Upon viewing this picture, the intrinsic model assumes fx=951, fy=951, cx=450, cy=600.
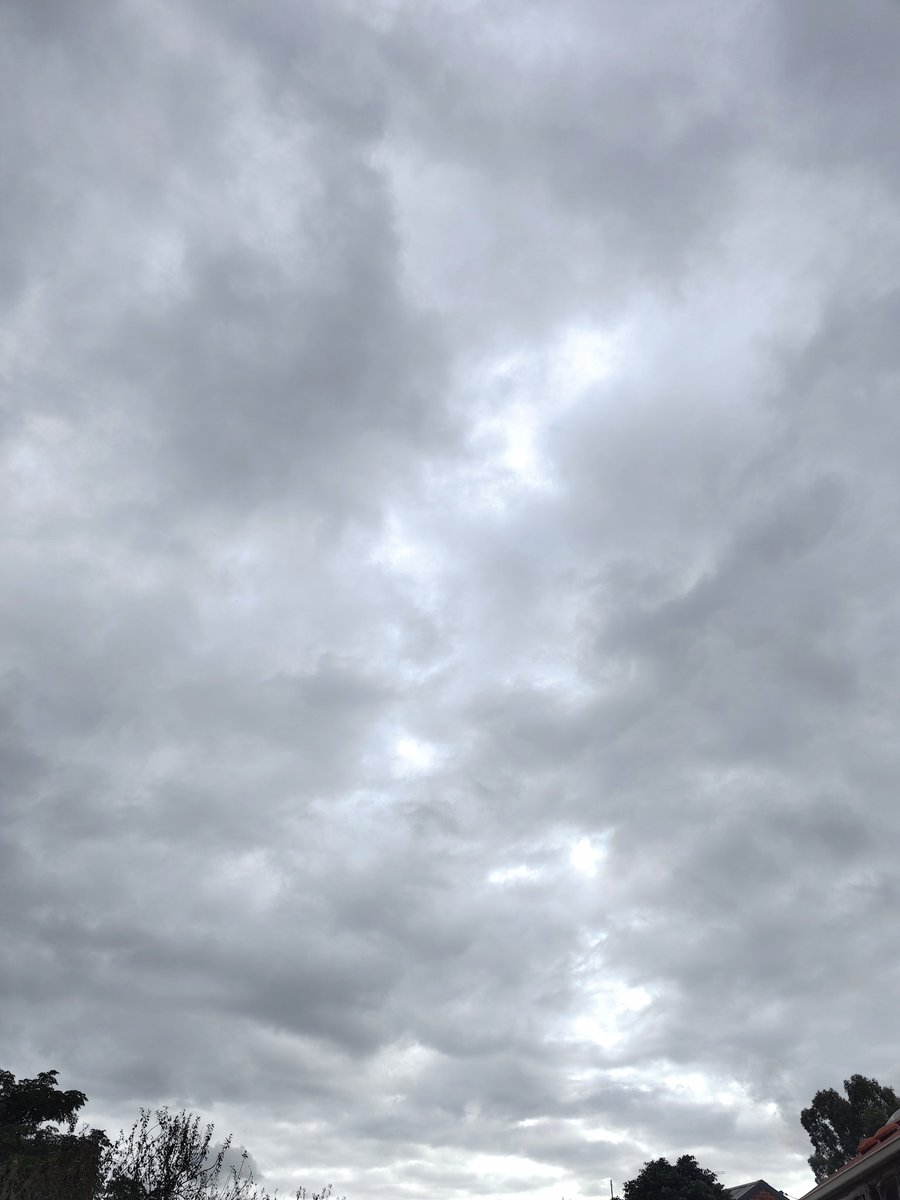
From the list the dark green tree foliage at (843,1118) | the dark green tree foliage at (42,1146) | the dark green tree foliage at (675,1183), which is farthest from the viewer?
the dark green tree foliage at (843,1118)

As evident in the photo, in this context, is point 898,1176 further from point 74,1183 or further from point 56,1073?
point 56,1073

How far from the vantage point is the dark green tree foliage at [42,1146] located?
39916 millimetres

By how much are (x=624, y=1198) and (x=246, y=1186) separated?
5380 centimetres

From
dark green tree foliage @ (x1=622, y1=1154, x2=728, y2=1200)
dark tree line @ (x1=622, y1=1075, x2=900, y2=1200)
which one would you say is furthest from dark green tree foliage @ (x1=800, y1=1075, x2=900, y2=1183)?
dark green tree foliage @ (x1=622, y1=1154, x2=728, y2=1200)

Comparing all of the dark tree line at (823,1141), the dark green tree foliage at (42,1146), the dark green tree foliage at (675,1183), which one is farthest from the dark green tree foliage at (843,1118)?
the dark green tree foliage at (42,1146)

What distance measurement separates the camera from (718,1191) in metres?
87.1

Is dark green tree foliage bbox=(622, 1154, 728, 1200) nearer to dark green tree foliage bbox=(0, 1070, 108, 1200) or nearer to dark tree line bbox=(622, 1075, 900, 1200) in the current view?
dark tree line bbox=(622, 1075, 900, 1200)

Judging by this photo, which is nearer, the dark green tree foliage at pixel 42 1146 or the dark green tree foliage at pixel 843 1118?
the dark green tree foliage at pixel 42 1146

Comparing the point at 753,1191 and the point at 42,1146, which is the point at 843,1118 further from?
the point at 42,1146

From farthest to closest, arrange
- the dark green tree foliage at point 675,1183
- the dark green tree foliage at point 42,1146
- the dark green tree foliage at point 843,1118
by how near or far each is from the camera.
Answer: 1. the dark green tree foliage at point 843,1118
2. the dark green tree foliage at point 675,1183
3. the dark green tree foliage at point 42,1146

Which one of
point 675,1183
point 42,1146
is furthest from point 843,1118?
point 42,1146

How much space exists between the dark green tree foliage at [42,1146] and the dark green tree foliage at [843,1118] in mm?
79002

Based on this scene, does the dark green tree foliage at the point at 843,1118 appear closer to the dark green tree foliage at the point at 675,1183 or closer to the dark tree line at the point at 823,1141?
the dark tree line at the point at 823,1141

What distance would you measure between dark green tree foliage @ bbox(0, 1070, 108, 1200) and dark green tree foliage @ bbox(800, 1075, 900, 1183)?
79.0m
